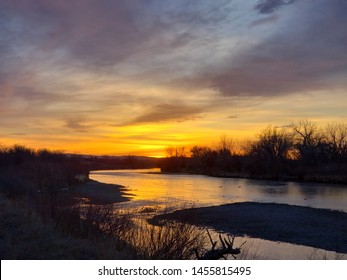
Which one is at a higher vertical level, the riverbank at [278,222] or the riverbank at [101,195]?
the riverbank at [101,195]

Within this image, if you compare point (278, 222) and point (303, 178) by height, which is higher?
point (303, 178)

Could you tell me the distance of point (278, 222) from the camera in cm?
2620

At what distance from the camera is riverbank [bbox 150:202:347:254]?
68.9ft

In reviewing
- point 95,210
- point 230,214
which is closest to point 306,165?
point 230,214

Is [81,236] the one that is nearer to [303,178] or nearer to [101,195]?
[101,195]

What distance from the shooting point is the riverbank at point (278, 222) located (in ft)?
68.9

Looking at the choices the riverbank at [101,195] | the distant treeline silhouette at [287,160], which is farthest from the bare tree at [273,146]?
the riverbank at [101,195]

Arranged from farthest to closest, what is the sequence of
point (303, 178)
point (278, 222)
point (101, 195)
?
point (303, 178) → point (101, 195) → point (278, 222)

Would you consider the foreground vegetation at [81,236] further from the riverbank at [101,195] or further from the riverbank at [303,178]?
the riverbank at [303,178]

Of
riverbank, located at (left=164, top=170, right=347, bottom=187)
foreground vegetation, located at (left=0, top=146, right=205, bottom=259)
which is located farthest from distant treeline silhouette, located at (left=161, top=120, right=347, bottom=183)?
foreground vegetation, located at (left=0, top=146, right=205, bottom=259)

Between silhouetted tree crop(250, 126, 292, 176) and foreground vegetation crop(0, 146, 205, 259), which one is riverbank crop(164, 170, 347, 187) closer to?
silhouetted tree crop(250, 126, 292, 176)

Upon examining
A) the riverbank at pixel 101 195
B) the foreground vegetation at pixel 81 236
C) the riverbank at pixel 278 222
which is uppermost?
the foreground vegetation at pixel 81 236

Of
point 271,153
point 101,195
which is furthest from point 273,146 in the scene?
point 101,195
